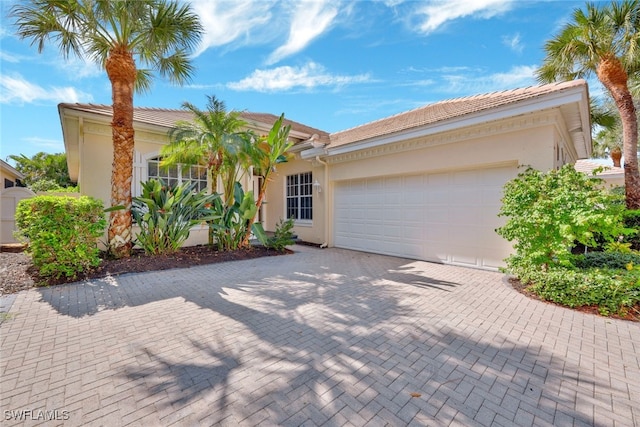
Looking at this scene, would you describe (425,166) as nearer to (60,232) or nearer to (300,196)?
(300,196)

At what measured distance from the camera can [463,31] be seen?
7785 millimetres

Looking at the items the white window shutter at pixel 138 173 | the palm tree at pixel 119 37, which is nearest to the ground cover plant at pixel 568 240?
the palm tree at pixel 119 37

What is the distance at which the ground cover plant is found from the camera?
411 centimetres

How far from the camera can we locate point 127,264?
650 cm

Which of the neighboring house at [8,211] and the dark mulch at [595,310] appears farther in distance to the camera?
the neighboring house at [8,211]

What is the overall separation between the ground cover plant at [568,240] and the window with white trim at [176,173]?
908 centimetres

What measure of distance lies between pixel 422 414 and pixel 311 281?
3.78 meters

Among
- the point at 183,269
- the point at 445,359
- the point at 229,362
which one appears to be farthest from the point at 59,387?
the point at 183,269

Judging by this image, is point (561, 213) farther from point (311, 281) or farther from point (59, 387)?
point (59, 387)

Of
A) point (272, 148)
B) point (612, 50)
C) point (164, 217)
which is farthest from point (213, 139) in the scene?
point (612, 50)

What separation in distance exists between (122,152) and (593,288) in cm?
1017

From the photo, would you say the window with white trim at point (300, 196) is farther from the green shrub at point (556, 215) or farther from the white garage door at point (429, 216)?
the green shrub at point (556, 215)

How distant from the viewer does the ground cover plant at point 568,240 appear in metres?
4.11

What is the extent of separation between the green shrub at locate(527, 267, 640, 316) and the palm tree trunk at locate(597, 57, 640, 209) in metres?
6.41
